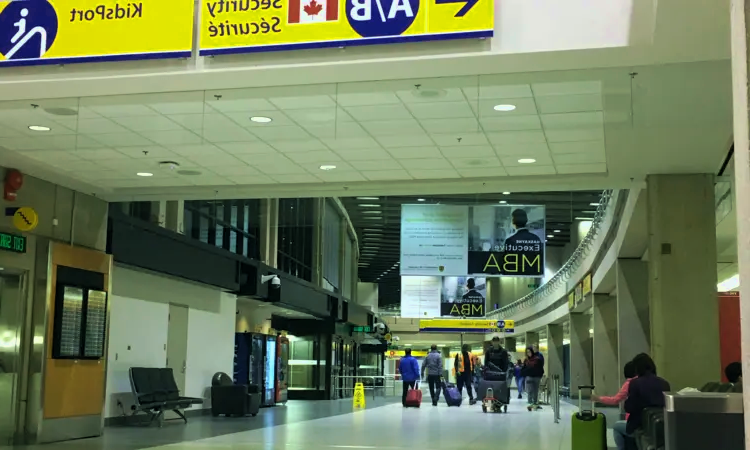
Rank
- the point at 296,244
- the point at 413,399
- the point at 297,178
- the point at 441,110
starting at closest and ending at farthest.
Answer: the point at 441,110, the point at 297,178, the point at 413,399, the point at 296,244

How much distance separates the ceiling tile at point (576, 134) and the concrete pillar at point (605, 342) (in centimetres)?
1558

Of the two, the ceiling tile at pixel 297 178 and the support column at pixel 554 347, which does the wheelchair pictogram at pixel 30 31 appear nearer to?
the ceiling tile at pixel 297 178

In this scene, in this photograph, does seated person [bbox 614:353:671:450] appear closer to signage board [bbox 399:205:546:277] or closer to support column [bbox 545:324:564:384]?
signage board [bbox 399:205:546:277]

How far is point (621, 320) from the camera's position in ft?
57.9

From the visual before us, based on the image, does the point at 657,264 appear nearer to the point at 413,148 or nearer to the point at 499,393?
the point at 413,148

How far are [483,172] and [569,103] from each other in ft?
9.67

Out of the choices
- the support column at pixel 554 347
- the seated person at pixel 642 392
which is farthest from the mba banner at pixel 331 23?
the support column at pixel 554 347

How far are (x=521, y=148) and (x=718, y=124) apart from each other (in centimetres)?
208

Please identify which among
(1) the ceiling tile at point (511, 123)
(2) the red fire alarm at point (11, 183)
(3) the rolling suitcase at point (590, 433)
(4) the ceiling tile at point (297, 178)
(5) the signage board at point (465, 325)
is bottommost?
(3) the rolling suitcase at point (590, 433)

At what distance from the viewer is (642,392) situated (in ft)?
25.1

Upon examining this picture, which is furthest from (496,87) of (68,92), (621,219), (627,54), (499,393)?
(499,393)

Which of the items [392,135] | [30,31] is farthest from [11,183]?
[392,135]

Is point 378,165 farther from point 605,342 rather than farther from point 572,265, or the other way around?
point 572,265

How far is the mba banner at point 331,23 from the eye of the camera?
6121mm
